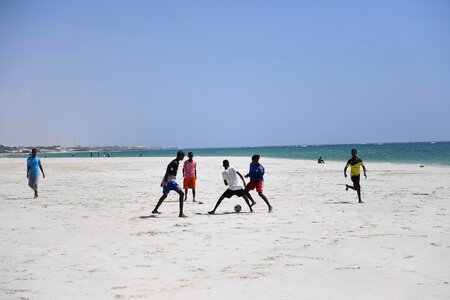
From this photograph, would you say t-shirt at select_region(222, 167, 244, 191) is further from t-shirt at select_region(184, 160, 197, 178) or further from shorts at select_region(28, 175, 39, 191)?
shorts at select_region(28, 175, 39, 191)

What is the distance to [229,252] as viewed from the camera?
25.0 ft

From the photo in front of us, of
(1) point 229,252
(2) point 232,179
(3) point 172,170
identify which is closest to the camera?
(1) point 229,252

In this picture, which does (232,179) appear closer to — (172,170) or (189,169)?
(172,170)

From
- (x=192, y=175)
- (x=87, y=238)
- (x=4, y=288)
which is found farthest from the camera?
(x=192, y=175)

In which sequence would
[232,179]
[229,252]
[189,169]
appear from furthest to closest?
[189,169] < [232,179] < [229,252]

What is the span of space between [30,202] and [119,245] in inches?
321

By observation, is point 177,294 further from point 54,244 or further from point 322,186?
point 322,186

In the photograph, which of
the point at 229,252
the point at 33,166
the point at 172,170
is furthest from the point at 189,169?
the point at 229,252

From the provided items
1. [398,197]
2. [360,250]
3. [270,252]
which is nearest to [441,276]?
[360,250]

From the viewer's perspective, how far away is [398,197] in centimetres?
1529

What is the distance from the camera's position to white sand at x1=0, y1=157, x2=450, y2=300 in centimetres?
571

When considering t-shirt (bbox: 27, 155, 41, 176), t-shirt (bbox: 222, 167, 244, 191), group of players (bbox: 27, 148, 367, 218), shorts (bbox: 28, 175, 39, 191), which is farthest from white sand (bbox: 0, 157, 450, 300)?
t-shirt (bbox: 27, 155, 41, 176)

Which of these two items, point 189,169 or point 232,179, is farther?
point 189,169

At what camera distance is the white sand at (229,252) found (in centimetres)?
571
